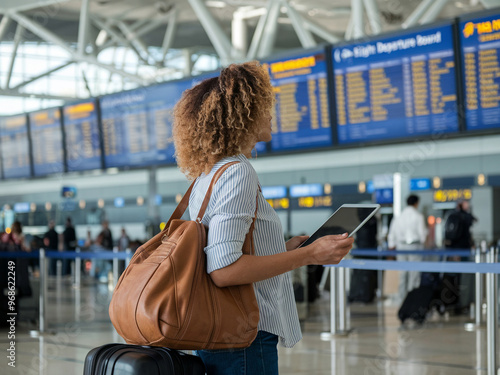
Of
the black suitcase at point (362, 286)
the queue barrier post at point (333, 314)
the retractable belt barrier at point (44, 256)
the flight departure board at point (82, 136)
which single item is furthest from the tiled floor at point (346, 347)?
the flight departure board at point (82, 136)

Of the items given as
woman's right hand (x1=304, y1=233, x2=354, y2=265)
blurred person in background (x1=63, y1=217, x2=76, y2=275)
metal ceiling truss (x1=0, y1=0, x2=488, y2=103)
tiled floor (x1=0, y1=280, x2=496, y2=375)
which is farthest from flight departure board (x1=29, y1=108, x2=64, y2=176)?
woman's right hand (x1=304, y1=233, x2=354, y2=265)

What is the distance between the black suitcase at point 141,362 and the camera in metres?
1.74

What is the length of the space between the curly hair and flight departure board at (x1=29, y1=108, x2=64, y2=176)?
11371 millimetres

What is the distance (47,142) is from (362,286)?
6.40 meters

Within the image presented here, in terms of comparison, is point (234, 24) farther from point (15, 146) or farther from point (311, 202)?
point (311, 202)

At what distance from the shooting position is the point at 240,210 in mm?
1776

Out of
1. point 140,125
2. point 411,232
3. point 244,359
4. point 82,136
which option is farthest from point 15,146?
point 244,359

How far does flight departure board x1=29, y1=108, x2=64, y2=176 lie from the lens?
1298 centimetres

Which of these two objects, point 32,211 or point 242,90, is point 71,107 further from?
point 242,90

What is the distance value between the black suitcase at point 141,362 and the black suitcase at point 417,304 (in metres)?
6.81

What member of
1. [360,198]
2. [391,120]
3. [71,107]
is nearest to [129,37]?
[71,107]

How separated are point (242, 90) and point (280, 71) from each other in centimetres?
758

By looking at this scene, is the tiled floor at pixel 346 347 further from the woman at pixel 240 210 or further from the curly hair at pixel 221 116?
the curly hair at pixel 221 116

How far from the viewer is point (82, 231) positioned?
17.2 m
